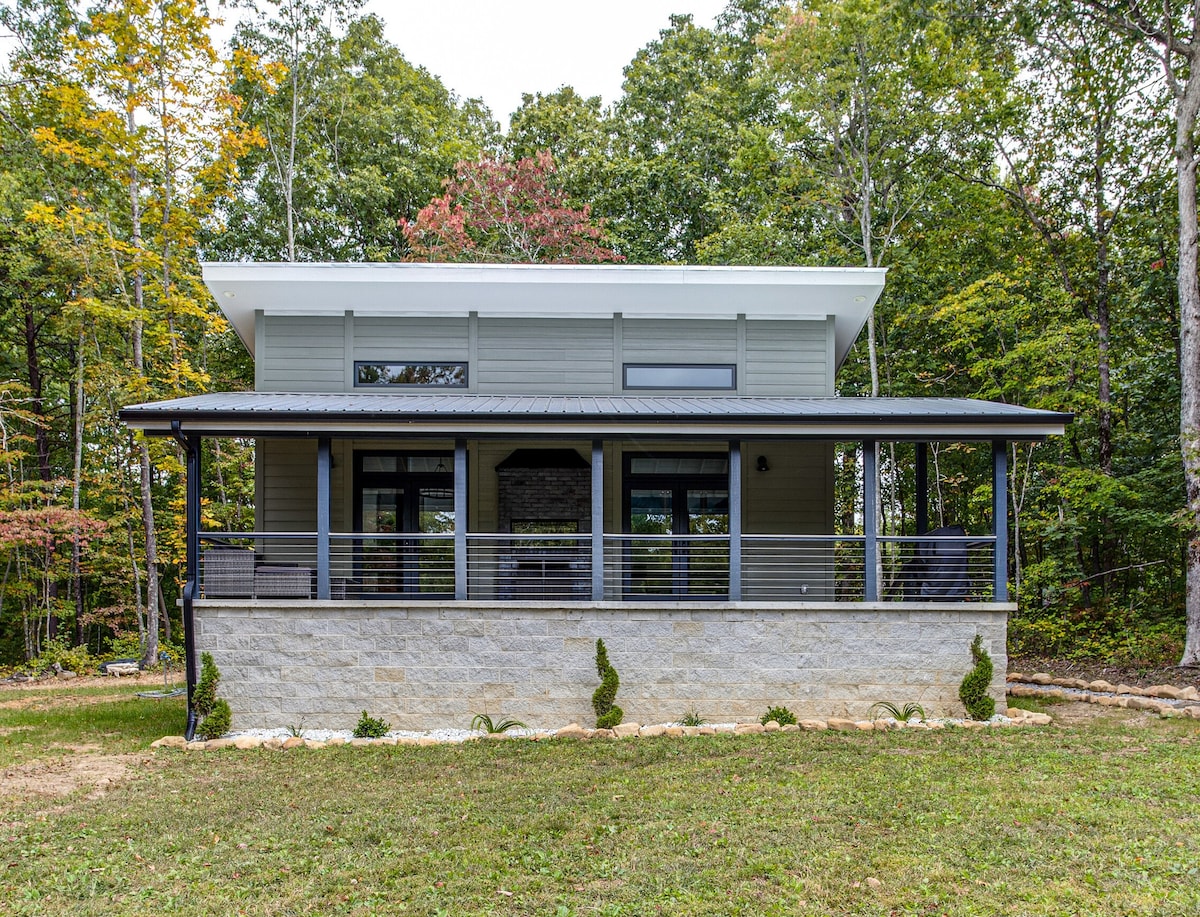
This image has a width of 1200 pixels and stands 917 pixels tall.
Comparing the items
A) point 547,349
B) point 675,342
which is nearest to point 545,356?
point 547,349

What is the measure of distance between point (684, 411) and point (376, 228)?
44.0 feet

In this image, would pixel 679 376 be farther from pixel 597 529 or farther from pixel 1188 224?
pixel 1188 224

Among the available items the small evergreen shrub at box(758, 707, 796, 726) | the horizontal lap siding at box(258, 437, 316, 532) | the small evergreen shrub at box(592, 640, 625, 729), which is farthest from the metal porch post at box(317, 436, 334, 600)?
the small evergreen shrub at box(758, 707, 796, 726)

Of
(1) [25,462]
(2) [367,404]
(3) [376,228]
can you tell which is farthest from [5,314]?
(2) [367,404]

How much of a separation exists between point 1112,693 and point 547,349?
790 cm

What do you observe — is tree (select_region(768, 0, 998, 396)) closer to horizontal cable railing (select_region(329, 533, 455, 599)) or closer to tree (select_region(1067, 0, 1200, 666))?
tree (select_region(1067, 0, 1200, 666))

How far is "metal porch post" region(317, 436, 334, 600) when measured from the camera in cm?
823

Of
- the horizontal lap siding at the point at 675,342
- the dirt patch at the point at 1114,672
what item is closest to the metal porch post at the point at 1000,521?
the horizontal lap siding at the point at 675,342

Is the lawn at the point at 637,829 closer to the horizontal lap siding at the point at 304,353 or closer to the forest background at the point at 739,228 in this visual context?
the horizontal lap siding at the point at 304,353

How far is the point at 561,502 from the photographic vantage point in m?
10.6

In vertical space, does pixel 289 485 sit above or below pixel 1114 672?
above

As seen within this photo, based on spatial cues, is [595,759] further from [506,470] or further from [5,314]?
[5,314]

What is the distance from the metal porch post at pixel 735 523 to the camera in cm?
837

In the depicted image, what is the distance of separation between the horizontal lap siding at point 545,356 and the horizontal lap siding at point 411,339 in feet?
1.04
